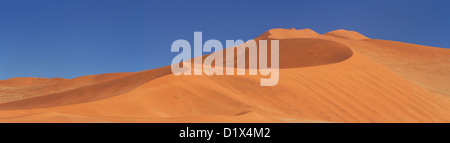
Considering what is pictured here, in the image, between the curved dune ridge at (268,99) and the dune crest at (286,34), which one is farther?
the dune crest at (286,34)

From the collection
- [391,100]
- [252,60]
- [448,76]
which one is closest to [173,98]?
[391,100]

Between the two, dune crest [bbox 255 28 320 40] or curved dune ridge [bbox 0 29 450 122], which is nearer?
curved dune ridge [bbox 0 29 450 122]

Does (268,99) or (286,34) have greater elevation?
(286,34)

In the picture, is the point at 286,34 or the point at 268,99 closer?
the point at 268,99

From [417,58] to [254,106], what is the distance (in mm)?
24353

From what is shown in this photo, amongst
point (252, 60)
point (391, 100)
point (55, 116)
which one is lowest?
point (55, 116)

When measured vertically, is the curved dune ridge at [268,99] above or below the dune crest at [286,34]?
below

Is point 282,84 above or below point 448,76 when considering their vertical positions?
below

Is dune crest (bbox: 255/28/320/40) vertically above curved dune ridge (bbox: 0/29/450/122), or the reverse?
dune crest (bbox: 255/28/320/40)
